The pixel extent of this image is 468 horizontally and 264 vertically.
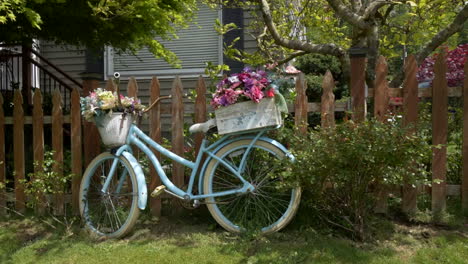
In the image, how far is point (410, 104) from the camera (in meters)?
3.68

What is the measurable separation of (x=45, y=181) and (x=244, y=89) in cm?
217

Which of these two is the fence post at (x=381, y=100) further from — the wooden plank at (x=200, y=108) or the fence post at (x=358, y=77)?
the wooden plank at (x=200, y=108)

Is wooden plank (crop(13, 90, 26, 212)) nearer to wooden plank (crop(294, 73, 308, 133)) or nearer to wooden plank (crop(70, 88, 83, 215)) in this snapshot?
wooden plank (crop(70, 88, 83, 215))

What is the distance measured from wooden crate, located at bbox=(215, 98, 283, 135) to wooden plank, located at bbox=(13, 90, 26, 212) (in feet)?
7.45

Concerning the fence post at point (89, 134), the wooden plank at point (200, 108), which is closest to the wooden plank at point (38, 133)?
the fence post at point (89, 134)

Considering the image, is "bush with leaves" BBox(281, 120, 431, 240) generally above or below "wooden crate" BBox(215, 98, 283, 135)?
below

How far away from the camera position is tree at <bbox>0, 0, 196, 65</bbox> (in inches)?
156

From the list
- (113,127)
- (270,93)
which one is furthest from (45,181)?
(270,93)

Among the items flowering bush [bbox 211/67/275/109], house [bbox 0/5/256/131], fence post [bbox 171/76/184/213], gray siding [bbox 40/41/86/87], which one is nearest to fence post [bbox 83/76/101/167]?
fence post [bbox 171/76/184/213]

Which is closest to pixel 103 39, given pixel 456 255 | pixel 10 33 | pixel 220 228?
pixel 10 33

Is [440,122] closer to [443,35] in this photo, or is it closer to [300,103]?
[443,35]

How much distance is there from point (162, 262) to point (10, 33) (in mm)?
2985

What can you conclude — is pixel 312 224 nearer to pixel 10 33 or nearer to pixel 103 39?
pixel 103 39

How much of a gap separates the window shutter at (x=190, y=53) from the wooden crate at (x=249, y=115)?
540 centimetres
